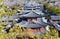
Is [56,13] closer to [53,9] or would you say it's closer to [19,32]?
[53,9]

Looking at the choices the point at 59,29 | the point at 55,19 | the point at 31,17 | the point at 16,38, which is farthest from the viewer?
the point at 31,17

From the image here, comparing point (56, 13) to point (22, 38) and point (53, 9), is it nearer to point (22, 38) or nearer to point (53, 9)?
point (53, 9)

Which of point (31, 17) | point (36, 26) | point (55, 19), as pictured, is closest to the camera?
point (36, 26)

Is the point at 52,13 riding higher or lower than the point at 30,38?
lower

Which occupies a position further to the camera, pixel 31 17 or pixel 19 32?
pixel 31 17

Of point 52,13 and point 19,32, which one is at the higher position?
point 19,32

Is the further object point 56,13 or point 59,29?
point 56,13

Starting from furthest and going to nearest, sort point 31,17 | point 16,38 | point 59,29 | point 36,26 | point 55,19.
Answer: point 31,17, point 55,19, point 36,26, point 59,29, point 16,38

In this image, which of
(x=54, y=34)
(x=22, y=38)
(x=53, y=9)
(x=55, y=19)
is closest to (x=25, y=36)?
(x=22, y=38)

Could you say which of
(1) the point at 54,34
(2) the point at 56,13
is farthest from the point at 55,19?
(1) the point at 54,34
